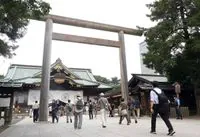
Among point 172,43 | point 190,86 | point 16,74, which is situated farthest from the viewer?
point 16,74

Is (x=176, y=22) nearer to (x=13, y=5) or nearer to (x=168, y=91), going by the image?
(x=168, y=91)

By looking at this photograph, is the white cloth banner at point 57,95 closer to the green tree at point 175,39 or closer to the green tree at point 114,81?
the green tree at point 175,39

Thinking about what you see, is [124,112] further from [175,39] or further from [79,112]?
[175,39]

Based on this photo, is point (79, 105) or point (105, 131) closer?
Result: point (105, 131)

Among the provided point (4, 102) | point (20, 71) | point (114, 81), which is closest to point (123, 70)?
point (4, 102)

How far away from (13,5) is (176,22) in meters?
13.0

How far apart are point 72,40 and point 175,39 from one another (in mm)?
7272

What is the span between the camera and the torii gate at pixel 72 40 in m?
15.5

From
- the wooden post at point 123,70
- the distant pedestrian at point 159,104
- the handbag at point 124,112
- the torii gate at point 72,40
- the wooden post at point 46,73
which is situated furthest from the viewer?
the wooden post at point 123,70

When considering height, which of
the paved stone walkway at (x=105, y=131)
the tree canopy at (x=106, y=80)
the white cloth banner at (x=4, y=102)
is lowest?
the paved stone walkway at (x=105, y=131)

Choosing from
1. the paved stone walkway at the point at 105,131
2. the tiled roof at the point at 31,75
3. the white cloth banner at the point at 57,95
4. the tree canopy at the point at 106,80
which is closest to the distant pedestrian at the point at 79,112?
the paved stone walkway at the point at 105,131

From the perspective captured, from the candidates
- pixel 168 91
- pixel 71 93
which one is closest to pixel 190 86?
pixel 168 91

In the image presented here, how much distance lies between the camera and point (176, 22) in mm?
17578

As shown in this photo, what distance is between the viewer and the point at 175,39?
16.9m
